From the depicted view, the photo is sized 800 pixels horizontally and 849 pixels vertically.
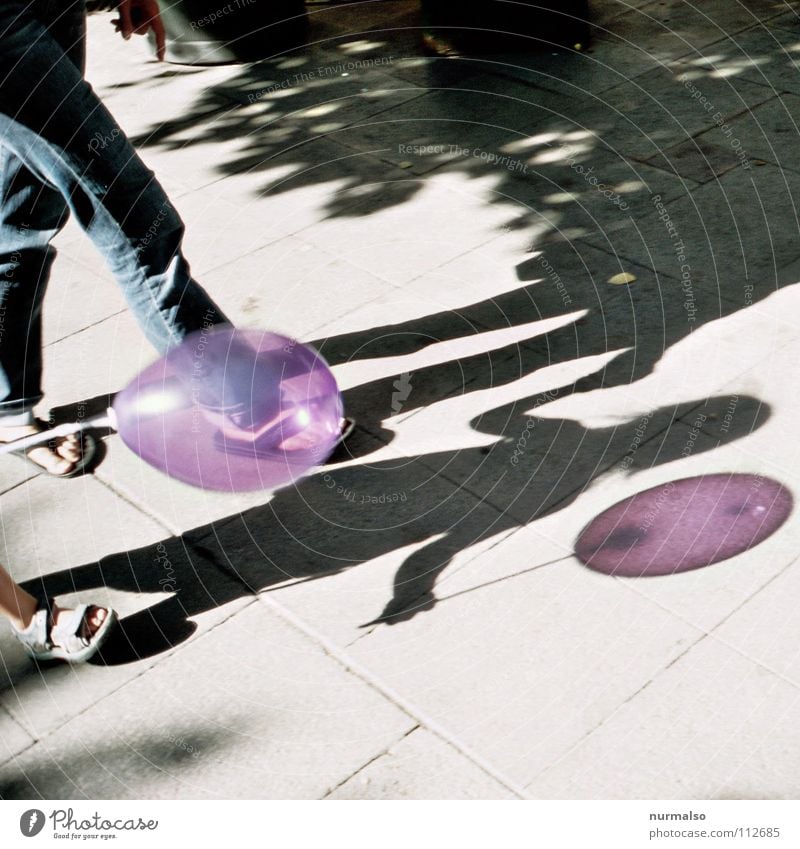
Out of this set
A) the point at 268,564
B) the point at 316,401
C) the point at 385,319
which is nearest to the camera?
the point at 268,564

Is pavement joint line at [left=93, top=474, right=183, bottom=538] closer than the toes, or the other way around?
pavement joint line at [left=93, top=474, right=183, bottom=538]

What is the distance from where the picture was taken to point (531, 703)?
8.61 feet

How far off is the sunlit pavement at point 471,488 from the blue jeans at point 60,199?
1.26ft

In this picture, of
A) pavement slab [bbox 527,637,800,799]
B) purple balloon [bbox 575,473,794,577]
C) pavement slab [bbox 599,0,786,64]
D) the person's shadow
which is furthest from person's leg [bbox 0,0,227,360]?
pavement slab [bbox 599,0,786,64]

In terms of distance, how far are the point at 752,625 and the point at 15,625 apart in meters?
1.85

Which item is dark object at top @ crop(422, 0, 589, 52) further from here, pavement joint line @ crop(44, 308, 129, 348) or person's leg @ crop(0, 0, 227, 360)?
person's leg @ crop(0, 0, 227, 360)

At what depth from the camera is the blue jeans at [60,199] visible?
3.06 meters

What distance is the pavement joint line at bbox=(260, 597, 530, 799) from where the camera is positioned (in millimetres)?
2474

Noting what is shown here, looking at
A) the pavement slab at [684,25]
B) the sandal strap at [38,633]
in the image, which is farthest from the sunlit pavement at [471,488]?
the pavement slab at [684,25]

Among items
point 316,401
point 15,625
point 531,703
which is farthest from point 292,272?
point 531,703

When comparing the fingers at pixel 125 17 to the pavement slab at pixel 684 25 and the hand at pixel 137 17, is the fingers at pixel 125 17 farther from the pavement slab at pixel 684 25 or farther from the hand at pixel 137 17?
the pavement slab at pixel 684 25

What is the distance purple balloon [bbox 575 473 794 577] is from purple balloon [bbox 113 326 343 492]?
0.93 meters
